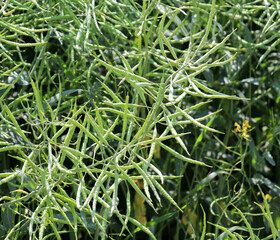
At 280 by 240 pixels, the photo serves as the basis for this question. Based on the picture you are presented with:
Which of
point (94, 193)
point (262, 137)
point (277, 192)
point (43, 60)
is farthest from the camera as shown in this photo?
point (262, 137)

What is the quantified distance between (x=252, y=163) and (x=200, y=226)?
20 cm

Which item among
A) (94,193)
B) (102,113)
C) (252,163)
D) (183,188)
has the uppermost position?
(94,193)

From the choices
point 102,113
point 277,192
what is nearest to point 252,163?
point 277,192

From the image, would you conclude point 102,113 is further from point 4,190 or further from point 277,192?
point 277,192

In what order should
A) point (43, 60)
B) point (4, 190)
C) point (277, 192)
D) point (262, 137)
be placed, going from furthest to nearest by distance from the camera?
1. point (262, 137)
2. point (277, 192)
3. point (4, 190)
4. point (43, 60)

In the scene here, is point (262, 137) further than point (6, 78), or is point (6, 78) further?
point (262, 137)

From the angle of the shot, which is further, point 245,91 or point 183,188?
point 245,91

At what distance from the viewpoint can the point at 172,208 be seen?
45.4 inches

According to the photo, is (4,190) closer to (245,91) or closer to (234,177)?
(234,177)

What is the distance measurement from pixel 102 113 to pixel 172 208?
27cm

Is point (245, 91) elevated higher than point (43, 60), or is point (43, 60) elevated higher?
point (43, 60)

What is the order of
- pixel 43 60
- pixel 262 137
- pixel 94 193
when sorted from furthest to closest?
1. pixel 262 137
2. pixel 43 60
3. pixel 94 193

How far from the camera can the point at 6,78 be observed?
107cm

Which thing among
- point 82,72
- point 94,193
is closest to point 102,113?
point 82,72
